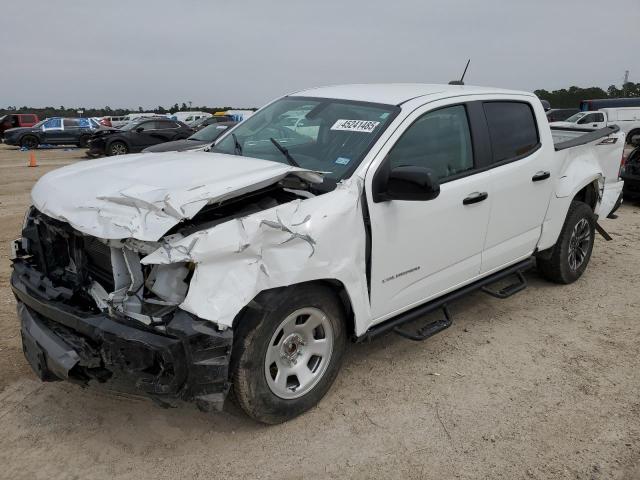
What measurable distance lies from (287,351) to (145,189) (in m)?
1.18

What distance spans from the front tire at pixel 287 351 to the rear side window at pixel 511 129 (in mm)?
1915

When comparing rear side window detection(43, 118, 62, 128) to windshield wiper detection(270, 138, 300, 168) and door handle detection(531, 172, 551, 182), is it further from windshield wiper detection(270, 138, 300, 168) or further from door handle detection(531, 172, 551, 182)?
door handle detection(531, 172, 551, 182)

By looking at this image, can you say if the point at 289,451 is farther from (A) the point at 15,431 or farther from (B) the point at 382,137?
(B) the point at 382,137

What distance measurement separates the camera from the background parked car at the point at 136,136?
18484mm

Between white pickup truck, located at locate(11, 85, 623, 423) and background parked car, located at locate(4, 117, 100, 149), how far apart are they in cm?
2322

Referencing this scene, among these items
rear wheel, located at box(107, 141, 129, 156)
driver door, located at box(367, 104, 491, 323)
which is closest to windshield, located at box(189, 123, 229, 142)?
rear wheel, located at box(107, 141, 129, 156)

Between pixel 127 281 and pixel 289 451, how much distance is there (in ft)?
4.11

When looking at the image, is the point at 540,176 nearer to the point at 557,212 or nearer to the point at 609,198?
the point at 557,212

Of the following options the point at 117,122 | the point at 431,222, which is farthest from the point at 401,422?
the point at 117,122

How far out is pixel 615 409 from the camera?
3.27 meters

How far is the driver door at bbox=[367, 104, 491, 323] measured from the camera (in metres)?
3.25

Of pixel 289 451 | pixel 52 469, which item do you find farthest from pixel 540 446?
pixel 52 469

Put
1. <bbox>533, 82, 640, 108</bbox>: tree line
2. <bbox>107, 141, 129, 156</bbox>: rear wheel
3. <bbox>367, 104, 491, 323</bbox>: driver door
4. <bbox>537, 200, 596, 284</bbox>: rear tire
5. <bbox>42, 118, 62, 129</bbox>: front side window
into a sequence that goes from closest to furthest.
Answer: <bbox>367, 104, 491, 323</bbox>: driver door
<bbox>537, 200, 596, 284</bbox>: rear tire
<bbox>107, 141, 129, 156</bbox>: rear wheel
<bbox>42, 118, 62, 129</bbox>: front side window
<bbox>533, 82, 640, 108</bbox>: tree line

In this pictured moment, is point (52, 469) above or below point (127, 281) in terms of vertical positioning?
below
